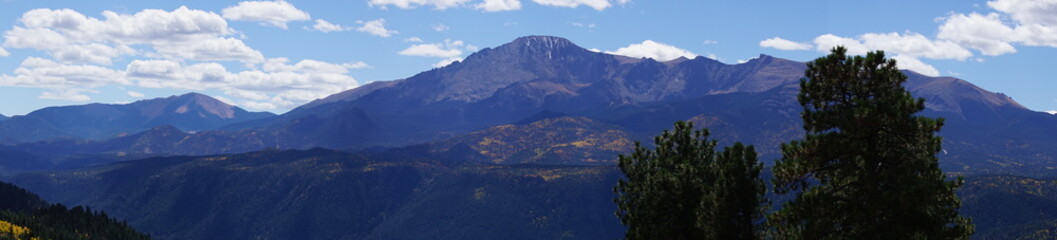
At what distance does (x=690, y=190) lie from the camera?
52000 mm

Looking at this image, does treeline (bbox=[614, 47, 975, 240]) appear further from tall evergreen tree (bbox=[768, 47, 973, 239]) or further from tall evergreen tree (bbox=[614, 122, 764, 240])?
tall evergreen tree (bbox=[614, 122, 764, 240])

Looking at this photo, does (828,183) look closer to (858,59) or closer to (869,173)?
(869,173)

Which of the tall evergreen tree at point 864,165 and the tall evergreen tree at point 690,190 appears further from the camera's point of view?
the tall evergreen tree at point 690,190

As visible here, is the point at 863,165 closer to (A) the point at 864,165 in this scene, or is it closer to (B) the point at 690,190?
(A) the point at 864,165

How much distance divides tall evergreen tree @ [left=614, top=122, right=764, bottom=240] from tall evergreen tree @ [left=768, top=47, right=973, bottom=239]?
20.0 feet

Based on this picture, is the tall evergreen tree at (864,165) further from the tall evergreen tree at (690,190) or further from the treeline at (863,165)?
the tall evergreen tree at (690,190)

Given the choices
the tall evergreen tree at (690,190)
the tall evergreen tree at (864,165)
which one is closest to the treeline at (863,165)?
the tall evergreen tree at (864,165)

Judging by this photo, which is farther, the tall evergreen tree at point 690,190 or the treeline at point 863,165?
the tall evergreen tree at point 690,190

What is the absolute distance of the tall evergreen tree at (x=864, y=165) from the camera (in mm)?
37125

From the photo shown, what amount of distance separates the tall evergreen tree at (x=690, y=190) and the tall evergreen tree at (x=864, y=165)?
20.0ft

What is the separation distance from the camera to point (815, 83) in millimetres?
40750

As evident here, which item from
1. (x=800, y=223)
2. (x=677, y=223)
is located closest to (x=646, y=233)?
(x=677, y=223)

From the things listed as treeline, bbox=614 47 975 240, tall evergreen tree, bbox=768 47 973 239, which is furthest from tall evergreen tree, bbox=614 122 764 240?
tall evergreen tree, bbox=768 47 973 239

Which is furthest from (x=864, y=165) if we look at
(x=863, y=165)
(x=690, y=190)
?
(x=690, y=190)
